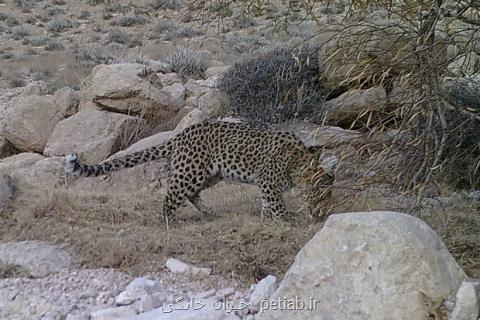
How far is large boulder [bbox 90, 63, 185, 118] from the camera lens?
49.4ft

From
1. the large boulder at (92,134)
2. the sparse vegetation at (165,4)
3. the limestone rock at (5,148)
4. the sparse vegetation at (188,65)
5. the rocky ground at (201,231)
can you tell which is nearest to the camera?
the rocky ground at (201,231)

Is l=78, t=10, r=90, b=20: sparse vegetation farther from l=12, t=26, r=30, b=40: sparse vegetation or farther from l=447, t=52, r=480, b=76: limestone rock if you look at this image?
l=447, t=52, r=480, b=76: limestone rock

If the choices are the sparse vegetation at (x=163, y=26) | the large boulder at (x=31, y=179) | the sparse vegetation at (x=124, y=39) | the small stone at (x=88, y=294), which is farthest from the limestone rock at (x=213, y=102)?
the sparse vegetation at (x=163, y=26)

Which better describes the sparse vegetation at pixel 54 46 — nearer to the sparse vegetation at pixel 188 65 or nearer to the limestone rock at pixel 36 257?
the sparse vegetation at pixel 188 65

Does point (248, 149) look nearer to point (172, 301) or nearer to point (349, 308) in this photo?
point (172, 301)

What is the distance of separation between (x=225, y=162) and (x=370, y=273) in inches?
204

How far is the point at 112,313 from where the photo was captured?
602cm

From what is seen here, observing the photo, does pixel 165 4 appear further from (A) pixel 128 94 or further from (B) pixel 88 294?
(A) pixel 128 94

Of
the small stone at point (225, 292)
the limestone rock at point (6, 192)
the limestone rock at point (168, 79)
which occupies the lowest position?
the limestone rock at point (168, 79)

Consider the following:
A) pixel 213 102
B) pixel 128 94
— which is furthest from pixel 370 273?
pixel 128 94

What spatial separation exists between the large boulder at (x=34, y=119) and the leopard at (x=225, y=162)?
593cm

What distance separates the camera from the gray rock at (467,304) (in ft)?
14.4

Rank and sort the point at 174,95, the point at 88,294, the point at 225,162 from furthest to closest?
the point at 174,95 < the point at 225,162 < the point at 88,294

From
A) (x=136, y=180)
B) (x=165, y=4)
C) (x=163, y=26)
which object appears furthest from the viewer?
(x=163, y=26)
